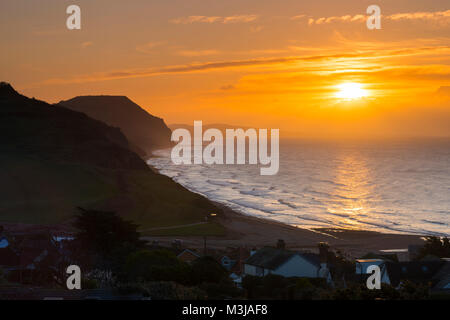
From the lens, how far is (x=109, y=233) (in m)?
44.2

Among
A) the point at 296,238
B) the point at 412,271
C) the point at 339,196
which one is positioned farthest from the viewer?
the point at 339,196

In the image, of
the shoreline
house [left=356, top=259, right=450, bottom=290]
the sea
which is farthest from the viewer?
the sea

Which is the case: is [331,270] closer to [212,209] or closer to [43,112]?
[212,209]

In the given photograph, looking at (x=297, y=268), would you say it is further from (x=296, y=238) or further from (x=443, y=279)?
(x=296, y=238)

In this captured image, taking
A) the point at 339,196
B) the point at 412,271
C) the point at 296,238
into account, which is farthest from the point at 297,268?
the point at 339,196

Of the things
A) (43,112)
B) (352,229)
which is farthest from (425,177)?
(43,112)

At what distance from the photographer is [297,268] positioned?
36.7 metres

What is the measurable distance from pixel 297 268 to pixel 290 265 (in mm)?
509

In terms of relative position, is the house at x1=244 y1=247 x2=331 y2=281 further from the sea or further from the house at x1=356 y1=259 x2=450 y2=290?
the sea

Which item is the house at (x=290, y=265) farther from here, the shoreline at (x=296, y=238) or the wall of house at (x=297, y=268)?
the shoreline at (x=296, y=238)

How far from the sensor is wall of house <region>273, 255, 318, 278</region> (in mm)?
36531

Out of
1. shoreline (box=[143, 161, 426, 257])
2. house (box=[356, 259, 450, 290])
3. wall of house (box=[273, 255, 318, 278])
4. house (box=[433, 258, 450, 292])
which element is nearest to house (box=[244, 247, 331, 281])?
wall of house (box=[273, 255, 318, 278])
